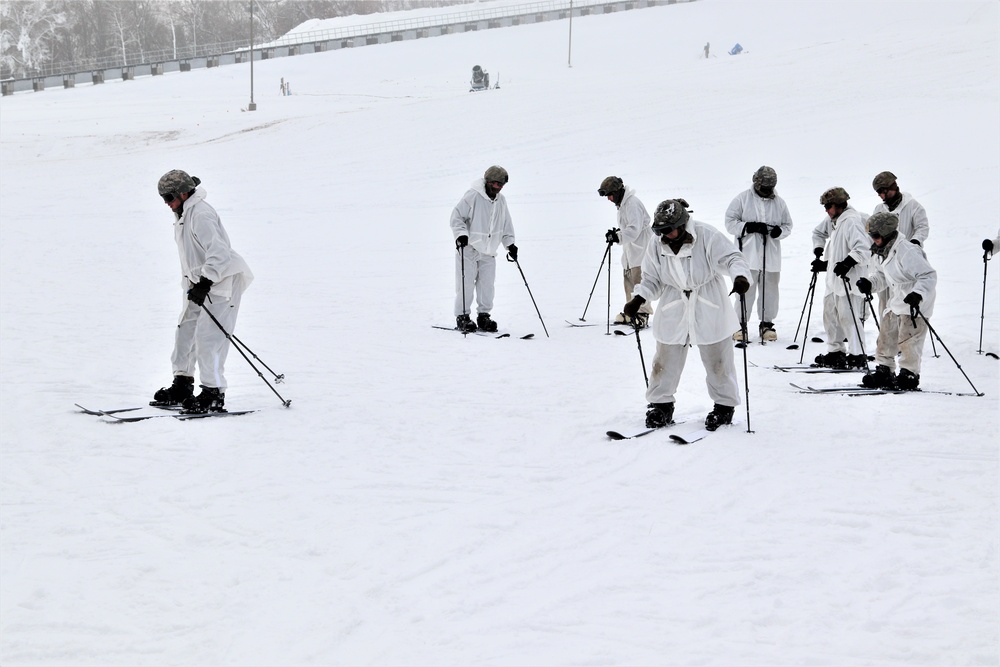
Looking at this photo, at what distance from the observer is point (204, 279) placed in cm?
689

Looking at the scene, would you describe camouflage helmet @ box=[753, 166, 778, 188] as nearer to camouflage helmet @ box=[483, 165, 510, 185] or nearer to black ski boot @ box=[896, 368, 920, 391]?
camouflage helmet @ box=[483, 165, 510, 185]

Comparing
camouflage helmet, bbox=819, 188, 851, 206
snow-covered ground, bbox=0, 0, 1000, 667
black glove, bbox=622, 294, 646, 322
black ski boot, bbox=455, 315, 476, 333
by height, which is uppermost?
camouflage helmet, bbox=819, 188, 851, 206

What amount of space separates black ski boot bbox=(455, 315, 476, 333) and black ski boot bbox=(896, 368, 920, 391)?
448 cm

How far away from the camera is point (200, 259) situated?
716 cm

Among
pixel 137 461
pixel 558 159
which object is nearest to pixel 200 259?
pixel 137 461

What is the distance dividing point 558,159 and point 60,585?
20221mm

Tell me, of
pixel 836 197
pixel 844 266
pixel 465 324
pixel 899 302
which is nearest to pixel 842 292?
pixel 844 266

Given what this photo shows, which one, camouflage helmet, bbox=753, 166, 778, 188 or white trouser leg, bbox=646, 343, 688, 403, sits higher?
camouflage helmet, bbox=753, 166, 778, 188

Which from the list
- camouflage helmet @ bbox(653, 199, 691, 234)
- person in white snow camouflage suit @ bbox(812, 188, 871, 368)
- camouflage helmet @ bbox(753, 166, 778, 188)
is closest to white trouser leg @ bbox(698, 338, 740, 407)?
camouflage helmet @ bbox(653, 199, 691, 234)

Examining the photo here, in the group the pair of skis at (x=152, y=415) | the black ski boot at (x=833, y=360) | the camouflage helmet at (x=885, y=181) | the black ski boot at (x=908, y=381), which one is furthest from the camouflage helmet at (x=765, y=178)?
the pair of skis at (x=152, y=415)

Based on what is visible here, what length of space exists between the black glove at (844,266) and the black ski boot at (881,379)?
852 mm

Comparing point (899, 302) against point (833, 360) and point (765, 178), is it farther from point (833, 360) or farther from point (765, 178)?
point (765, 178)

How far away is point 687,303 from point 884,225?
2.09 m

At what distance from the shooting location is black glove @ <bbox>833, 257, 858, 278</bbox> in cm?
827
